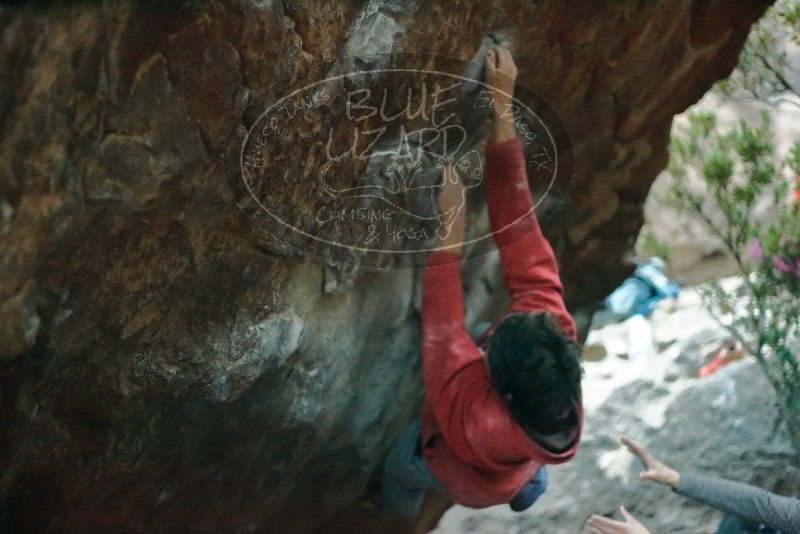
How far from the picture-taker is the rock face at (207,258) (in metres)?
1.12

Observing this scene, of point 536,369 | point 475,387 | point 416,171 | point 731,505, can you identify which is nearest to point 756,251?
point 731,505

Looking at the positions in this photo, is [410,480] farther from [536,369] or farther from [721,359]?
[721,359]

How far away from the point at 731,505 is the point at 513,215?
1.27 meters

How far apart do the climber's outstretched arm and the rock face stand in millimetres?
47

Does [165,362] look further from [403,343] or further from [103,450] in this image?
[403,343]

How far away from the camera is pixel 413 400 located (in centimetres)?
201

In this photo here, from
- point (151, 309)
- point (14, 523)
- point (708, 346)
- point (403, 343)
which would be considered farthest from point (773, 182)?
point (14, 523)

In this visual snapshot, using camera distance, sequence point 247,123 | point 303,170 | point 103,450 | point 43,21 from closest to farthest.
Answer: point 43,21
point 247,123
point 303,170
point 103,450

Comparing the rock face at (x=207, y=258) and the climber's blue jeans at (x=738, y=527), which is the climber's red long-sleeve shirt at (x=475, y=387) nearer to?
the rock face at (x=207, y=258)

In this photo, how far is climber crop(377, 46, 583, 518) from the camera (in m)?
1.37

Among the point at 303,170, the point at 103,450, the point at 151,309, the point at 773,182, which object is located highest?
the point at 303,170

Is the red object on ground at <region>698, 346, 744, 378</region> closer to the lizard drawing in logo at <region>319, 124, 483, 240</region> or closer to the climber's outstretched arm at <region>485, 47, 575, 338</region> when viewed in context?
the climber's outstretched arm at <region>485, 47, 575, 338</region>

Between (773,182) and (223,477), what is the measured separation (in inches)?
88.4

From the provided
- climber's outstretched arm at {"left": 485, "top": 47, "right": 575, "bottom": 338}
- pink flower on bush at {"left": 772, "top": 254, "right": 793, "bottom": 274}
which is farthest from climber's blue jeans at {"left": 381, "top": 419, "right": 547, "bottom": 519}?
pink flower on bush at {"left": 772, "top": 254, "right": 793, "bottom": 274}
